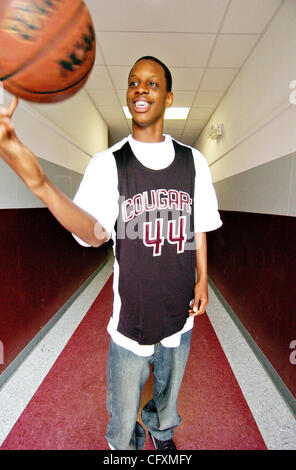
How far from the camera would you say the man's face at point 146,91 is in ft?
2.88

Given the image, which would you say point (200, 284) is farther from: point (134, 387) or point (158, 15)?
point (158, 15)

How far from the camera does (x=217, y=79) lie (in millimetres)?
3154

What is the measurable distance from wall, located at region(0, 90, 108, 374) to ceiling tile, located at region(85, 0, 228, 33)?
2.86ft

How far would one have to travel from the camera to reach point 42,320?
2.29 meters

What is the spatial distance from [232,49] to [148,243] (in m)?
2.53

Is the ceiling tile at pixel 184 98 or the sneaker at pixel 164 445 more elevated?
the ceiling tile at pixel 184 98

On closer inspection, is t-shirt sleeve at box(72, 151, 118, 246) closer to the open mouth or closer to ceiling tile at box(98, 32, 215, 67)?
the open mouth

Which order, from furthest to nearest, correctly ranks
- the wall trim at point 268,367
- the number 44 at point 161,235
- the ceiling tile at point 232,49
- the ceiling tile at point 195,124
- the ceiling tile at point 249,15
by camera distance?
1. the ceiling tile at point 195,124
2. the ceiling tile at point 232,49
3. the ceiling tile at point 249,15
4. the wall trim at point 268,367
5. the number 44 at point 161,235

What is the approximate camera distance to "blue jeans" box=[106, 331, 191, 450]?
944 mm

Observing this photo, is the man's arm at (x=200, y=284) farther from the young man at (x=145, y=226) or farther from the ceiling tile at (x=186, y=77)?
the ceiling tile at (x=186, y=77)

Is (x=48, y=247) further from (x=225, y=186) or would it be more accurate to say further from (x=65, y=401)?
(x=225, y=186)

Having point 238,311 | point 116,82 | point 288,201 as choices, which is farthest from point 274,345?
point 116,82

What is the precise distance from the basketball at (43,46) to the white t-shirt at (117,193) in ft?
0.77

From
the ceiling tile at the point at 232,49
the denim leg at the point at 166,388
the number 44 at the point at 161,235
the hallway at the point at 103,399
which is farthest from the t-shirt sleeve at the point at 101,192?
the ceiling tile at the point at 232,49
